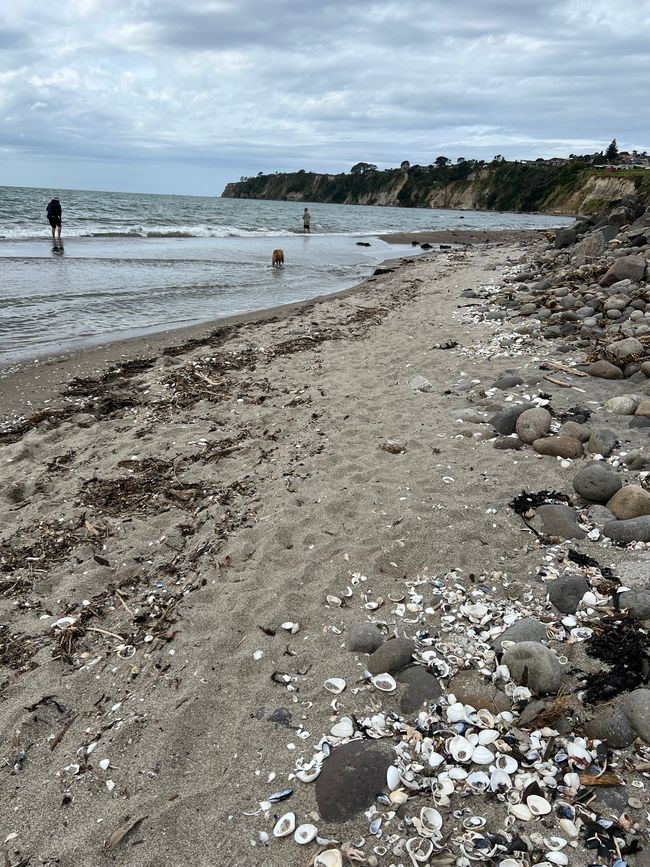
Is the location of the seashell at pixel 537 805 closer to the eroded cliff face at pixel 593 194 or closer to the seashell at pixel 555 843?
the seashell at pixel 555 843

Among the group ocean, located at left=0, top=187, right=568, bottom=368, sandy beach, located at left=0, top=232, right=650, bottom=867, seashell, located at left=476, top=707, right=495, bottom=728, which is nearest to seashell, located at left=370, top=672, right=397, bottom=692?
sandy beach, located at left=0, top=232, right=650, bottom=867

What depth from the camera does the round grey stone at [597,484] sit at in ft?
12.3

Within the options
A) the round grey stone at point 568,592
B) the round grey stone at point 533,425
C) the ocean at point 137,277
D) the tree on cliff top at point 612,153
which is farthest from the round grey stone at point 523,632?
the tree on cliff top at point 612,153

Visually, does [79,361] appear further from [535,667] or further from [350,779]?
[535,667]

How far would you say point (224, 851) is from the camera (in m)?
1.93

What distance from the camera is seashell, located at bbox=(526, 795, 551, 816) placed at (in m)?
1.93

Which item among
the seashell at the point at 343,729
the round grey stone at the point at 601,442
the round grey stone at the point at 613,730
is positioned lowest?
the seashell at the point at 343,729

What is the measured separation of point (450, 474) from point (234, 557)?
1800 mm

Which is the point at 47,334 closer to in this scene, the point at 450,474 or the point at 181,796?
the point at 450,474

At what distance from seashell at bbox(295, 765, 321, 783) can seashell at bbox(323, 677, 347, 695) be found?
0.39 meters

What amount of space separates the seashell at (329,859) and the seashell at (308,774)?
28 centimetres

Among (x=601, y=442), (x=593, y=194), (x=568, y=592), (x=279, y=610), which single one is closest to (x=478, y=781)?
(x=568, y=592)

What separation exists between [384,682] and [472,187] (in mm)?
115283

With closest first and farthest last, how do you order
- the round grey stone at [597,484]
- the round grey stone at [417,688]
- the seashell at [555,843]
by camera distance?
1. the seashell at [555,843]
2. the round grey stone at [417,688]
3. the round grey stone at [597,484]
